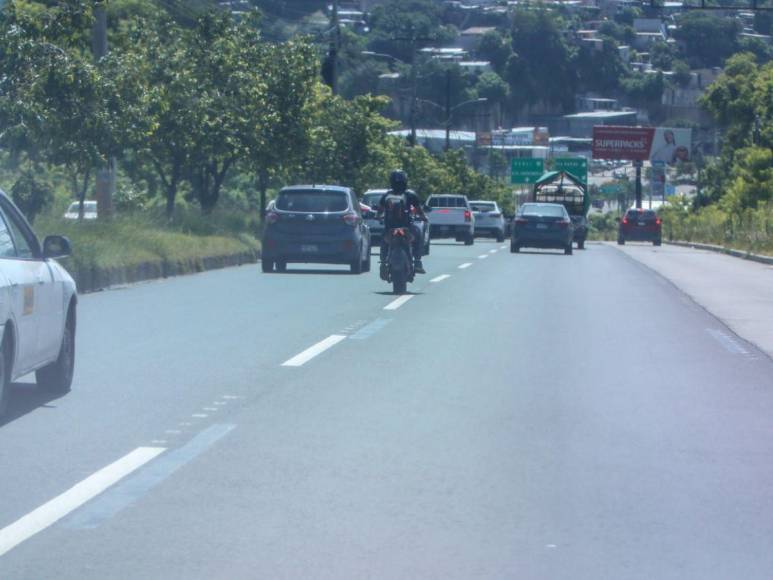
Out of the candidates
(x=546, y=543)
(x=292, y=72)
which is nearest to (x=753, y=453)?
(x=546, y=543)

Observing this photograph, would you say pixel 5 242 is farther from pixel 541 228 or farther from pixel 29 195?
pixel 541 228

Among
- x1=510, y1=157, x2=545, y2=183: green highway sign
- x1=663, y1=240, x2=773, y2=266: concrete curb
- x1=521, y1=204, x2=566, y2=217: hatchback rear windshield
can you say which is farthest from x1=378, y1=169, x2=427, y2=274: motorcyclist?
x1=510, y1=157, x2=545, y2=183: green highway sign

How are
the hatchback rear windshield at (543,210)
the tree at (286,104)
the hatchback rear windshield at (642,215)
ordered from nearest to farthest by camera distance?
the tree at (286,104) < the hatchback rear windshield at (543,210) < the hatchback rear windshield at (642,215)

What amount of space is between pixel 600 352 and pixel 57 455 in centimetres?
731

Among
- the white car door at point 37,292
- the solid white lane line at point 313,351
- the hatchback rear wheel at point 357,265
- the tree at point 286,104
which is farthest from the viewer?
the tree at point 286,104

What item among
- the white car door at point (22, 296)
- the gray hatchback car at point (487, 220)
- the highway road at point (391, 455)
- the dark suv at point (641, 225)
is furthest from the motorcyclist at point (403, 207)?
the dark suv at point (641, 225)

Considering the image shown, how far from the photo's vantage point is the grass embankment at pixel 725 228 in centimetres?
4659

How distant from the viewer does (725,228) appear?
195 feet

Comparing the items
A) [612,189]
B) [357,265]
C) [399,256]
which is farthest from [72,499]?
[612,189]

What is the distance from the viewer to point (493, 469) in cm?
852

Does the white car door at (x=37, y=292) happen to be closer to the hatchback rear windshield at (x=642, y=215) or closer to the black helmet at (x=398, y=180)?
the black helmet at (x=398, y=180)

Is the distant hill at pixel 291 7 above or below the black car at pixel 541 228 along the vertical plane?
above

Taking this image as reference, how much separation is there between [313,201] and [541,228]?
16327mm

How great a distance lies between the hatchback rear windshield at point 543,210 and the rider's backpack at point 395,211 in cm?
2179
